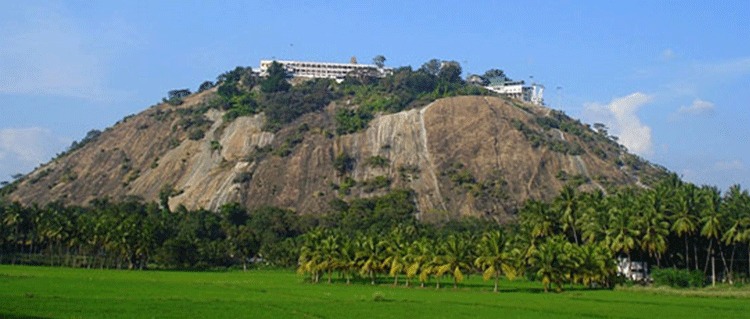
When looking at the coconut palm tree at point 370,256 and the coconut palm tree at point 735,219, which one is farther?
the coconut palm tree at point 370,256

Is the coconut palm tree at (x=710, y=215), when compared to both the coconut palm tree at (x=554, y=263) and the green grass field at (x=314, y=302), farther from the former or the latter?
the coconut palm tree at (x=554, y=263)

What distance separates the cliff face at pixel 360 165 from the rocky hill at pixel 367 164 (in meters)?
0.24

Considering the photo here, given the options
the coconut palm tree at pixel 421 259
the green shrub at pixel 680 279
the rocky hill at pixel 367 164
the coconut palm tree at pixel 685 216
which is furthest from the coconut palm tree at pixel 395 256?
the rocky hill at pixel 367 164

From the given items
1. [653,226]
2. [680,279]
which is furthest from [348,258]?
[680,279]

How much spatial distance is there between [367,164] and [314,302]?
117666 millimetres

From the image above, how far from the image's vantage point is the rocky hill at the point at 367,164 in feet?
553

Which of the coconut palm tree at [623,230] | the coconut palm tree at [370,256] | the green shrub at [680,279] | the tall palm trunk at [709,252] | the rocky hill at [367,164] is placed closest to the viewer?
the green shrub at [680,279]

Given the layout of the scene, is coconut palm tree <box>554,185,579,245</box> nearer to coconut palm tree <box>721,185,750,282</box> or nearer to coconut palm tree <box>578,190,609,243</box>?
coconut palm tree <box>578,190,609,243</box>

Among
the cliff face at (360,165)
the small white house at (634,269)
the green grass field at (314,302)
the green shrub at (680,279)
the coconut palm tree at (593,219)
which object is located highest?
the cliff face at (360,165)

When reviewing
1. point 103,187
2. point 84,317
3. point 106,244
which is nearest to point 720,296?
point 84,317

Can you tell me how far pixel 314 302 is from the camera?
59812 millimetres

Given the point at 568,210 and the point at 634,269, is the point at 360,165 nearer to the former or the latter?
the point at 568,210

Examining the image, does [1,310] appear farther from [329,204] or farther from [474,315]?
[329,204]

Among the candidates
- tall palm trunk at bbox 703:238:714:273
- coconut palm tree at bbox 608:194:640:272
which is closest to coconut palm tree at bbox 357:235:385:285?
coconut palm tree at bbox 608:194:640:272
